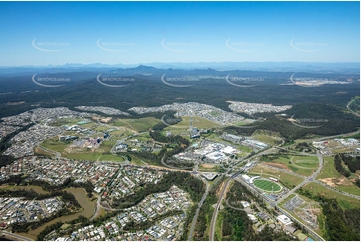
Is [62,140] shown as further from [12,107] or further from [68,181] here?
[12,107]

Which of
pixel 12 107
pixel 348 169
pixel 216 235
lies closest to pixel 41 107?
pixel 12 107

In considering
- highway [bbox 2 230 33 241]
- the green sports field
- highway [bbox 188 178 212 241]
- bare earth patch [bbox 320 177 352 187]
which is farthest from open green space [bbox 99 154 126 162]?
bare earth patch [bbox 320 177 352 187]

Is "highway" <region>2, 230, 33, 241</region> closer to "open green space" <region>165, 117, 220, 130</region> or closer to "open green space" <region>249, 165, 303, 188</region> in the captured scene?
"open green space" <region>249, 165, 303, 188</region>

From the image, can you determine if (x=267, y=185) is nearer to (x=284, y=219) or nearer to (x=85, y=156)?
(x=284, y=219)

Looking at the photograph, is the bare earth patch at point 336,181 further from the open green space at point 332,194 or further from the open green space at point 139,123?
the open green space at point 139,123

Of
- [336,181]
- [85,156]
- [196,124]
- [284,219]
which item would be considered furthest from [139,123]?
[284,219]
